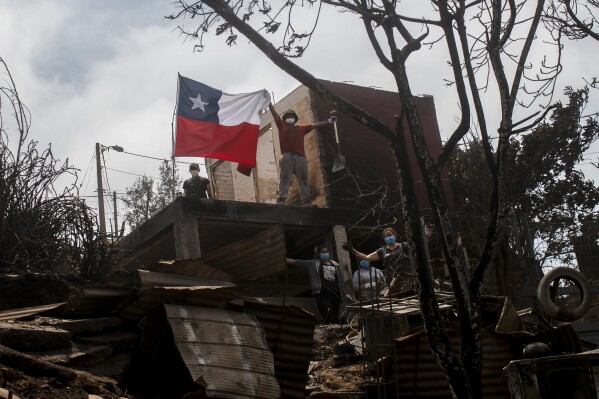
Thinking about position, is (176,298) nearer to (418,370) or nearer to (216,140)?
(418,370)

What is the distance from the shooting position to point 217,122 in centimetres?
1535

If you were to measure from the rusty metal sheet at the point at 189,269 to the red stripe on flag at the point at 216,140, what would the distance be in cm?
590

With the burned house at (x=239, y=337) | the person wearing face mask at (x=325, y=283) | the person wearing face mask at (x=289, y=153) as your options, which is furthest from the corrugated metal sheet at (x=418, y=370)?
the person wearing face mask at (x=289, y=153)

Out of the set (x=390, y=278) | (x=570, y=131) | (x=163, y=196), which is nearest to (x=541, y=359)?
(x=390, y=278)

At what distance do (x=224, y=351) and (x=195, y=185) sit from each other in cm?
765

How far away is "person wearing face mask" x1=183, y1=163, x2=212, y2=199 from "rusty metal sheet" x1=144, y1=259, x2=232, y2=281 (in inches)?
218

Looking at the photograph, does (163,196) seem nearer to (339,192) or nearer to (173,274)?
(339,192)

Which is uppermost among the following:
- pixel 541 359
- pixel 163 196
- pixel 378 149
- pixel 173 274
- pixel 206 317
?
pixel 163 196

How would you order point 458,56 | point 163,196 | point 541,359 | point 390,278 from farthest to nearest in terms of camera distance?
point 163,196, point 390,278, point 458,56, point 541,359

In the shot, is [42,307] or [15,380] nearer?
[15,380]

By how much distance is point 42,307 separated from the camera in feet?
24.7

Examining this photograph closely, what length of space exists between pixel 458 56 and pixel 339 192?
944cm

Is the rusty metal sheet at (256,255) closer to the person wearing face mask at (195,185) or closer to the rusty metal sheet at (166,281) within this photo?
the rusty metal sheet at (166,281)

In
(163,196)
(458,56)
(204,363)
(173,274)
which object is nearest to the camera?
(458,56)
